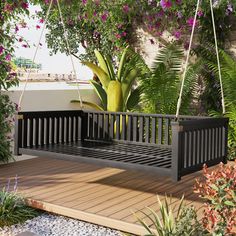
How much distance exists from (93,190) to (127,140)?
797 millimetres

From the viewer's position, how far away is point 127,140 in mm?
4949

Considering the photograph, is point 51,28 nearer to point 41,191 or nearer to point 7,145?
point 7,145

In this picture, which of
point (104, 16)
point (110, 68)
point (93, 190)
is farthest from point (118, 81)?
point (93, 190)

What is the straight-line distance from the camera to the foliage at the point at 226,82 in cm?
596

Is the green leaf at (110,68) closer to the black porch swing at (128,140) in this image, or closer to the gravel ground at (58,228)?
the black porch swing at (128,140)

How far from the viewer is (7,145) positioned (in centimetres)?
568

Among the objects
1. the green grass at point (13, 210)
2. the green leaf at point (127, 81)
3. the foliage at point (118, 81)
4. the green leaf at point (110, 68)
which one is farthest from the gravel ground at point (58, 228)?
the green leaf at point (110, 68)

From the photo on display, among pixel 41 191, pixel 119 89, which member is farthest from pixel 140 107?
pixel 41 191

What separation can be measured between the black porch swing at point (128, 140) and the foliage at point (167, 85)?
1451mm

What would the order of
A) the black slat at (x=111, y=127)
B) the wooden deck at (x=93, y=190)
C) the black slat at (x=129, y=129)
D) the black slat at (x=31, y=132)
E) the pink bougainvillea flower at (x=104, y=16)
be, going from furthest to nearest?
the pink bougainvillea flower at (x=104, y=16) → the black slat at (x=111, y=127) → the black slat at (x=129, y=129) → the black slat at (x=31, y=132) → the wooden deck at (x=93, y=190)

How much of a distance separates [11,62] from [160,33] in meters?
2.61

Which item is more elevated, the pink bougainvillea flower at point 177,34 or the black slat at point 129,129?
the pink bougainvillea flower at point 177,34

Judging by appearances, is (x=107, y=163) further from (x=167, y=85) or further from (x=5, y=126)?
(x=167, y=85)

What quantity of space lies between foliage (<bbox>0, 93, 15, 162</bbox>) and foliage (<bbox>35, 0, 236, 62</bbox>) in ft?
5.11
